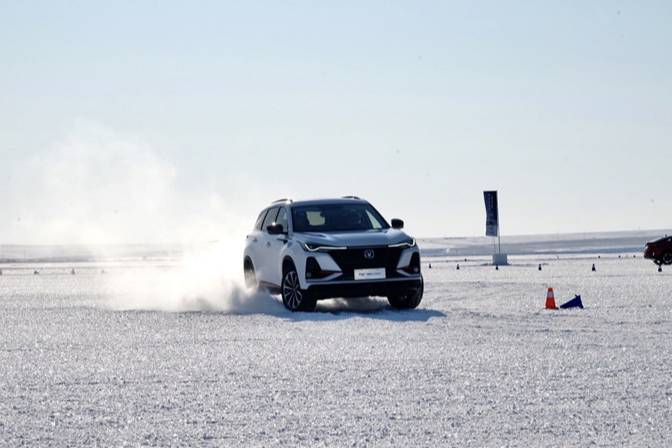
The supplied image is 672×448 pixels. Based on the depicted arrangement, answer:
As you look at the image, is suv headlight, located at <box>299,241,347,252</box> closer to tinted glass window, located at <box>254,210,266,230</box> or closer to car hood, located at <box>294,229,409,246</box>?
car hood, located at <box>294,229,409,246</box>

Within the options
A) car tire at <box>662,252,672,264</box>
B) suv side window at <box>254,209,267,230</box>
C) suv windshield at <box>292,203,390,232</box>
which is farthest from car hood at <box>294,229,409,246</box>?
car tire at <box>662,252,672,264</box>

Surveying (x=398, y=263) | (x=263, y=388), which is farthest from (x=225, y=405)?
(x=398, y=263)

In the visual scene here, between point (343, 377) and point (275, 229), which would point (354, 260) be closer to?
point (275, 229)

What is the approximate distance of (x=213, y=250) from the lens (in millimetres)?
25000

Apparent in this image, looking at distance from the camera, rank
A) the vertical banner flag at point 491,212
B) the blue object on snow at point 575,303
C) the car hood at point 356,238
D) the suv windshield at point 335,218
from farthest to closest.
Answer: the vertical banner flag at point 491,212, the suv windshield at point 335,218, the blue object on snow at point 575,303, the car hood at point 356,238

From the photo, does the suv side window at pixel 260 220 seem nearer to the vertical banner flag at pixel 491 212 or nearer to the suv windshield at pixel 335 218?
the suv windshield at pixel 335 218

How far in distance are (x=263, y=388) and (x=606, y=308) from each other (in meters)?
10.5

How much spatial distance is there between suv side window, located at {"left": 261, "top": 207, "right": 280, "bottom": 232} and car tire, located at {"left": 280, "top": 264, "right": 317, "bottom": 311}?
2048 mm

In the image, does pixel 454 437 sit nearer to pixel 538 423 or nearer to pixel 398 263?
pixel 538 423

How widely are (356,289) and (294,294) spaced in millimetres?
1236

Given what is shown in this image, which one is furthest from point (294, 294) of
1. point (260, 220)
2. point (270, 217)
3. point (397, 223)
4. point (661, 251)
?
point (661, 251)

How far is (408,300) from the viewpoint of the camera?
18469 millimetres

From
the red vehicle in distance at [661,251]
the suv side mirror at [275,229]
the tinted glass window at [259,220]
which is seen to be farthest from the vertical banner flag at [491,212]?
the suv side mirror at [275,229]

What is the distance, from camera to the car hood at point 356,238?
17.6 m
